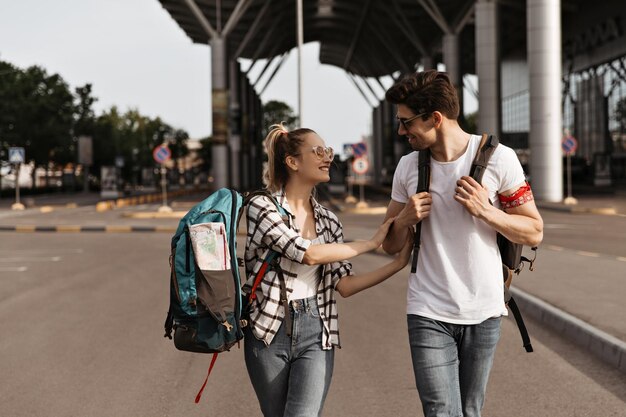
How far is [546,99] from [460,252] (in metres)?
35.5

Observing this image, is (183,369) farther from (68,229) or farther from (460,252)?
(68,229)

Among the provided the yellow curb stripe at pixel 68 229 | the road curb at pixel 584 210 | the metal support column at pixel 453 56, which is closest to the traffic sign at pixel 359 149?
the road curb at pixel 584 210

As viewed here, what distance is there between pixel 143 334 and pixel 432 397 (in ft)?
18.2

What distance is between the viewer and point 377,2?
64.0m

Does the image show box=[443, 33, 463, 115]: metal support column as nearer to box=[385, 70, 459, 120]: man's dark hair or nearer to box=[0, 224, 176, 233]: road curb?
box=[0, 224, 176, 233]: road curb

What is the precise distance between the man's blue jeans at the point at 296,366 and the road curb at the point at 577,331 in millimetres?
3970

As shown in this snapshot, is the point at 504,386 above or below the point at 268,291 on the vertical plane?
below

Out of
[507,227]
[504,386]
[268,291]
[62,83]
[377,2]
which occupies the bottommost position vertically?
[504,386]

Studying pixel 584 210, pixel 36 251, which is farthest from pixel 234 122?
pixel 36 251

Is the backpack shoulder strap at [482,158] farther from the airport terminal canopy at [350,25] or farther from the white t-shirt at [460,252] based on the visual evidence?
the airport terminal canopy at [350,25]

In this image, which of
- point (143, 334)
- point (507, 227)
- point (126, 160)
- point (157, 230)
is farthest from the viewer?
point (126, 160)

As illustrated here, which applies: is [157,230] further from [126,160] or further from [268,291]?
[126,160]

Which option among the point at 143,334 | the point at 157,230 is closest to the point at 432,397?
the point at 143,334

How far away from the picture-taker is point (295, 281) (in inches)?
134
